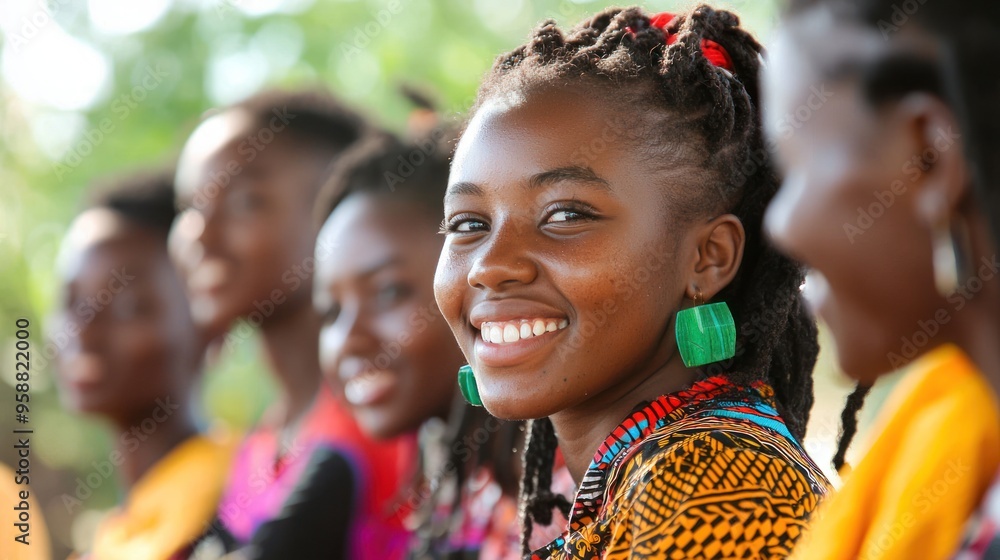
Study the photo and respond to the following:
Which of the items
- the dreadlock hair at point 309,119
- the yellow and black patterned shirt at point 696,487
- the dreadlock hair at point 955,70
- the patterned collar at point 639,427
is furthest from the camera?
the dreadlock hair at point 309,119

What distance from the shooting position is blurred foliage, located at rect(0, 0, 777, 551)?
7.46 meters

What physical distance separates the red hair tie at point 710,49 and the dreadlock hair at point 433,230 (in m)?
1.25

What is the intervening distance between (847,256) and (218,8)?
7.09 metres

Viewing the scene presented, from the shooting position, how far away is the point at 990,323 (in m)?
1.31

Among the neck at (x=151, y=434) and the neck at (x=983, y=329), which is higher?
the neck at (x=151, y=434)

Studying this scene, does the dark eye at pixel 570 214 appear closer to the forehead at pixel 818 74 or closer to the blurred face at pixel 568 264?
the blurred face at pixel 568 264

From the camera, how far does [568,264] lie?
2064 millimetres

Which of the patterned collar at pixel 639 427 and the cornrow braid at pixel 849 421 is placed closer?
the patterned collar at pixel 639 427

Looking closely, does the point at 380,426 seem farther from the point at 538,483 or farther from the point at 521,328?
the point at 521,328

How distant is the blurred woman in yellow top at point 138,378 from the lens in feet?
15.0

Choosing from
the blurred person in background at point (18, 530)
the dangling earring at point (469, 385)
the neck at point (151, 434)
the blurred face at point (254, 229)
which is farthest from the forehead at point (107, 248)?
the dangling earring at point (469, 385)

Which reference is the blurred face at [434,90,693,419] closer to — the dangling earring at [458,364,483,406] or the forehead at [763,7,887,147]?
the dangling earring at [458,364,483,406]

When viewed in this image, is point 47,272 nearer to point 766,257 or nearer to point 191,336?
point 191,336

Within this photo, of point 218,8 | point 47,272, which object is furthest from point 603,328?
point 47,272
